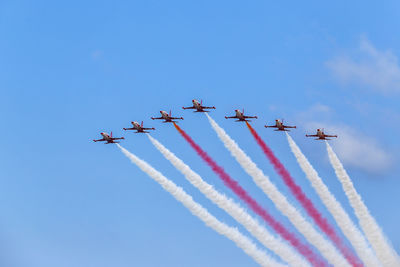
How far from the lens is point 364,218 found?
100m

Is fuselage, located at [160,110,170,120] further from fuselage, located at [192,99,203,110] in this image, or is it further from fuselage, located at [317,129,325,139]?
fuselage, located at [317,129,325,139]

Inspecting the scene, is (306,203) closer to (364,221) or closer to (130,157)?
(364,221)

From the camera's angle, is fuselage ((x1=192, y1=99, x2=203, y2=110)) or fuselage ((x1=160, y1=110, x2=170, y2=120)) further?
fuselage ((x1=160, y1=110, x2=170, y2=120))

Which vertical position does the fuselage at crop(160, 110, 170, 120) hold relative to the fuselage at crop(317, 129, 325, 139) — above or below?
below

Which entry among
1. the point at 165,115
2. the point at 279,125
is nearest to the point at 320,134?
the point at 279,125

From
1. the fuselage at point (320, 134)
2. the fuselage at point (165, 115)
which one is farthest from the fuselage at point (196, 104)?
the fuselage at point (320, 134)

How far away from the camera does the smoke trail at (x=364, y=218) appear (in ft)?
317

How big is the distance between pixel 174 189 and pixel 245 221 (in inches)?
483

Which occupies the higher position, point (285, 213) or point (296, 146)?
point (296, 146)

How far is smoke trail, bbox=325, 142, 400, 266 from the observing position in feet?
317

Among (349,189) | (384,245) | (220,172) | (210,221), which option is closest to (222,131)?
(220,172)

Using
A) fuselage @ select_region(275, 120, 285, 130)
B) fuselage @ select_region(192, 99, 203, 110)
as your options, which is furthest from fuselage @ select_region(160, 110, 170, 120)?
fuselage @ select_region(275, 120, 285, 130)

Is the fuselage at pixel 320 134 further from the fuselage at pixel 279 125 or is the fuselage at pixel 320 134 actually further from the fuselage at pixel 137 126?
the fuselage at pixel 137 126

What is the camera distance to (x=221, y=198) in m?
102
